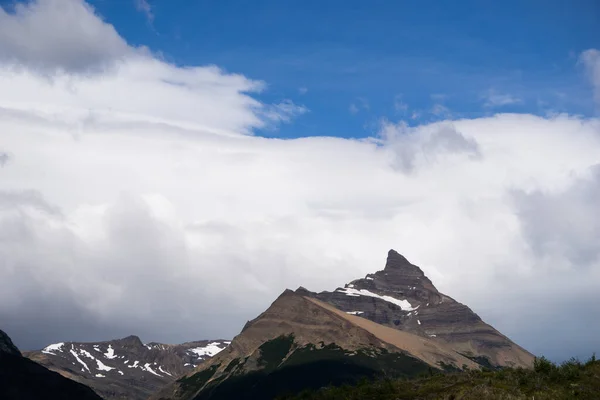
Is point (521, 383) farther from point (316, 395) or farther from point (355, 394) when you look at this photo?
point (316, 395)

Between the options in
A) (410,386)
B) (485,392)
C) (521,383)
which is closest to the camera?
(485,392)

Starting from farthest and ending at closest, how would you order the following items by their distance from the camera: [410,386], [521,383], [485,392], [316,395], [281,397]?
[281,397]
[316,395]
[410,386]
[521,383]
[485,392]

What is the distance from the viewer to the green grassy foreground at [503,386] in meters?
106

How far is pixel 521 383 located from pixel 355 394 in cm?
2635

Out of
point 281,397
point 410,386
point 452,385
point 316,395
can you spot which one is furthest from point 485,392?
point 281,397

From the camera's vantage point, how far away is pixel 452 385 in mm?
115500

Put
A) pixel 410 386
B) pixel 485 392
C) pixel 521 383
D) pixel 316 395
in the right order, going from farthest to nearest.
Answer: pixel 316 395 < pixel 410 386 < pixel 521 383 < pixel 485 392

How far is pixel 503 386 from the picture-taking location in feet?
365

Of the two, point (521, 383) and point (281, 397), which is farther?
point (281, 397)

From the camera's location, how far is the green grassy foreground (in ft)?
348

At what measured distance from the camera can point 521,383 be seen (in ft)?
374

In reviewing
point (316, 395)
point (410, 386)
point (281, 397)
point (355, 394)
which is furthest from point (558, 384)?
point (281, 397)

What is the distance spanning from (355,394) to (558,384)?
31387 millimetres

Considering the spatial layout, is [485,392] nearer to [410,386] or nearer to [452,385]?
[452,385]
